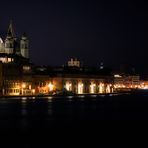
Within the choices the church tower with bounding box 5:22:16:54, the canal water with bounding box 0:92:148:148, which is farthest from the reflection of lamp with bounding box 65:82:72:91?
the canal water with bounding box 0:92:148:148

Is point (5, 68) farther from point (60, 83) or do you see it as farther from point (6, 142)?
point (6, 142)

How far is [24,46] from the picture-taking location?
87312 mm

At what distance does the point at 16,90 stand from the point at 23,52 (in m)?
17.8

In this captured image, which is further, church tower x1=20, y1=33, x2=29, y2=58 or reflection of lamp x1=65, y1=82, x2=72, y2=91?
reflection of lamp x1=65, y1=82, x2=72, y2=91

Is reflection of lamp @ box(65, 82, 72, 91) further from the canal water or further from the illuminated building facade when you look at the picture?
the canal water

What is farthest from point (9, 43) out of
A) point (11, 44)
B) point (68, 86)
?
point (68, 86)

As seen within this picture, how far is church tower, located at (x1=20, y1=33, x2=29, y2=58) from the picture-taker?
8669 cm

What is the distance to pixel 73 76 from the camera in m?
89.6

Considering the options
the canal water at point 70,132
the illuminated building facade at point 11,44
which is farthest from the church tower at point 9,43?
the canal water at point 70,132

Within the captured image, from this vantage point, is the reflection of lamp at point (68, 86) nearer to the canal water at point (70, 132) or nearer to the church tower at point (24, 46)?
the church tower at point (24, 46)

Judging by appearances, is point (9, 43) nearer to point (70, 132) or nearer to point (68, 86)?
point (68, 86)

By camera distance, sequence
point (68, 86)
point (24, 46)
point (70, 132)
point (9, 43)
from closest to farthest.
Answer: point (70, 132) → point (9, 43) → point (24, 46) → point (68, 86)

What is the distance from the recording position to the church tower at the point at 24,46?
8669 centimetres

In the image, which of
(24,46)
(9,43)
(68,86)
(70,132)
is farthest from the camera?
(68,86)
